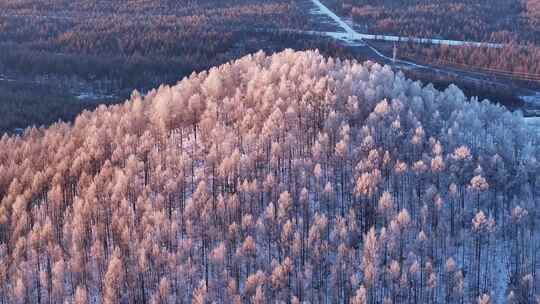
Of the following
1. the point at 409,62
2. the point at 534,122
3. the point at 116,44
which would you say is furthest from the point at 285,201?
the point at 116,44

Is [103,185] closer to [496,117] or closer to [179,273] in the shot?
[179,273]

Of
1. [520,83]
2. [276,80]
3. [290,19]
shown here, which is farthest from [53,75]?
[520,83]

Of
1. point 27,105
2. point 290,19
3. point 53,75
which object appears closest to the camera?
point 27,105

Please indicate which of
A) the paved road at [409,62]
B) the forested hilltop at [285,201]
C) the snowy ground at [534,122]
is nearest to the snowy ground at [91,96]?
the forested hilltop at [285,201]

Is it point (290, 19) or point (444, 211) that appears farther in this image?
point (290, 19)

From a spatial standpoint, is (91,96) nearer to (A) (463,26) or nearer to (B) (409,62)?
(B) (409,62)
